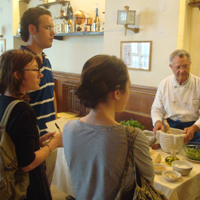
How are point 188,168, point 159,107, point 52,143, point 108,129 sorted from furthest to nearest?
point 159,107
point 188,168
point 52,143
point 108,129

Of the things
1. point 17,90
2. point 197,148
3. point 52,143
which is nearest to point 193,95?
point 197,148

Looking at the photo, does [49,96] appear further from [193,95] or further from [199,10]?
[199,10]

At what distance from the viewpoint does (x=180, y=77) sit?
2.34 meters

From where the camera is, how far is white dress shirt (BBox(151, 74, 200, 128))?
2.33 m

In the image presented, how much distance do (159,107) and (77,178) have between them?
5.24ft

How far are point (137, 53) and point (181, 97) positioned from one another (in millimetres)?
1054

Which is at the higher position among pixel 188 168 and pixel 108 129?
pixel 108 129

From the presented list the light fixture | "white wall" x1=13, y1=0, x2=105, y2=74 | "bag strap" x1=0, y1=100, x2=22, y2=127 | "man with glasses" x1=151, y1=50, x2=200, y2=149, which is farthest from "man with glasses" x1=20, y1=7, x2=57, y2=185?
"white wall" x1=13, y1=0, x2=105, y2=74

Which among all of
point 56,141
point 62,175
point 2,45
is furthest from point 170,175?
point 2,45

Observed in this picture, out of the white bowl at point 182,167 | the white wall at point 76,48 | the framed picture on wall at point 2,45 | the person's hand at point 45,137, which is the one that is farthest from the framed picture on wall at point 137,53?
the framed picture on wall at point 2,45

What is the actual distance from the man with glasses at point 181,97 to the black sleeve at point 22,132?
138 cm

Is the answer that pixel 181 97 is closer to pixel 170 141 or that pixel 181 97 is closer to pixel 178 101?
pixel 178 101

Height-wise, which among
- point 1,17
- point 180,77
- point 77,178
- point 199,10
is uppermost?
point 1,17

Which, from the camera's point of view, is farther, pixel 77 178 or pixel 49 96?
pixel 49 96
